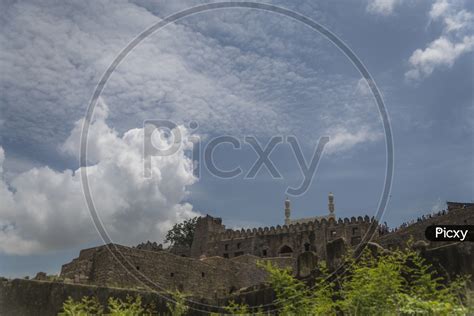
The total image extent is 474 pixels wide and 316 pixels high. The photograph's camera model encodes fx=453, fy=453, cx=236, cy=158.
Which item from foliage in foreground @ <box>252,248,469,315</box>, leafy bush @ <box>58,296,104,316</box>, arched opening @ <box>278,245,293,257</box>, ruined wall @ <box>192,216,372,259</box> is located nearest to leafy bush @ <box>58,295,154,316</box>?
leafy bush @ <box>58,296,104,316</box>

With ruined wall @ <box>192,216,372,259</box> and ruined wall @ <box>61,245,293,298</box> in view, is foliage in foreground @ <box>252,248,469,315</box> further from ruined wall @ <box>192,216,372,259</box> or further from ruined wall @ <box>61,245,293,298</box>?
ruined wall @ <box>192,216,372,259</box>

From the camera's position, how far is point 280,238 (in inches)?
1882

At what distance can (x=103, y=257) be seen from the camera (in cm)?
1847

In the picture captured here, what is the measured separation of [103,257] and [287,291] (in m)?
12.6

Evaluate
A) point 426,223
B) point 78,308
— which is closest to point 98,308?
point 78,308

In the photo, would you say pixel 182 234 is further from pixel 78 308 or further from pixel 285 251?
pixel 78 308

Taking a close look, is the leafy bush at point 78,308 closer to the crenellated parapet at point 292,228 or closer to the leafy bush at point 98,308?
the leafy bush at point 98,308

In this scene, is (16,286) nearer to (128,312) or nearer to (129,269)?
(128,312)

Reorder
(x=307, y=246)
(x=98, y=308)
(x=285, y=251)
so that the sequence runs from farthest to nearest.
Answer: (x=285, y=251)
(x=307, y=246)
(x=98, y=308)

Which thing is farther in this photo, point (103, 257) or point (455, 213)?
point (455, 213)

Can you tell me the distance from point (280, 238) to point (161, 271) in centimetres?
2964

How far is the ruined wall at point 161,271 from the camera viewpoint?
18.3 metres

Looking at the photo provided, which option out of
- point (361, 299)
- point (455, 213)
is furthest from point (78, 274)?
point (455, 213)

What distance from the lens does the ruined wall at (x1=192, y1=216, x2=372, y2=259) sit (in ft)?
149
